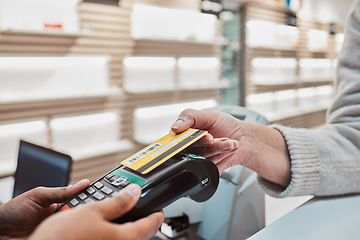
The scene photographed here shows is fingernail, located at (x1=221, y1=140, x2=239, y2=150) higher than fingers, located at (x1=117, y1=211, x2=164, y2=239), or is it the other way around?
fingernail, located at (x1=221, y1=140, x2=239, y2=150)

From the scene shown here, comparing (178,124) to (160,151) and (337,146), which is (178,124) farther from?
(337,146)

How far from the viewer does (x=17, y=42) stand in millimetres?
3020

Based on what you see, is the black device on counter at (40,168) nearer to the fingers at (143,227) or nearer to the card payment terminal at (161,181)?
the card payment terminal at (161,181)

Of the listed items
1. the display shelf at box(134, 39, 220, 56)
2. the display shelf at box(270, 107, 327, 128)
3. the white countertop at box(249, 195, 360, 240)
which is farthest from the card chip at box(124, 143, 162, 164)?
the display shelf at box(270, 107, 327, 128)

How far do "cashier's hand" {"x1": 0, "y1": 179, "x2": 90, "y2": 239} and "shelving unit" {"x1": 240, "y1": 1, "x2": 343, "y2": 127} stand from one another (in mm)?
5249

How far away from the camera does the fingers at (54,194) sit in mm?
636

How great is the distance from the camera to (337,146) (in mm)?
914

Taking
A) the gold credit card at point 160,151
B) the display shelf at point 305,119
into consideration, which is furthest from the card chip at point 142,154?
the display shelf at point 305,119

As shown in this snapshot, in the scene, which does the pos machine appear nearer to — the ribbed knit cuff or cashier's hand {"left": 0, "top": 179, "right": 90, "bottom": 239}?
the ribbed knit cuff

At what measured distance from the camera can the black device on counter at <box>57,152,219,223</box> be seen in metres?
0.52

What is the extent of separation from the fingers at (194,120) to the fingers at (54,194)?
235 millimetres

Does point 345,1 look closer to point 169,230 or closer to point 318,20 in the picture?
point 318,20

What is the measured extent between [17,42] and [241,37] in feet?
12.5

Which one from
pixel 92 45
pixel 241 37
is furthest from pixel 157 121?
pixel 241 37
